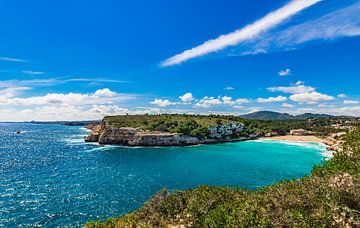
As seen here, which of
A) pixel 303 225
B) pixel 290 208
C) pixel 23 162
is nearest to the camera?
pixel 303 225

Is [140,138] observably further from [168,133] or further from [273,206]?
[273,206]

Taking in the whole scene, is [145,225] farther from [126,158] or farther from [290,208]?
[126,158]

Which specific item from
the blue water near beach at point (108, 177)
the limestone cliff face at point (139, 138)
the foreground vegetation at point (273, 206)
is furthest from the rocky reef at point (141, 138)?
the foreground vegetation at point (273, 206)

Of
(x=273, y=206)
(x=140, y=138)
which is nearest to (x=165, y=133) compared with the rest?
(x=140, y=138)

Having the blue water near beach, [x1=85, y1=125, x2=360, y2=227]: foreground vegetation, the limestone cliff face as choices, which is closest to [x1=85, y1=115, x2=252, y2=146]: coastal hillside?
the limestone cliff face

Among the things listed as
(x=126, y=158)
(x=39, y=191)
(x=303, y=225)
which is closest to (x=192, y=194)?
(x=303, y=225)
